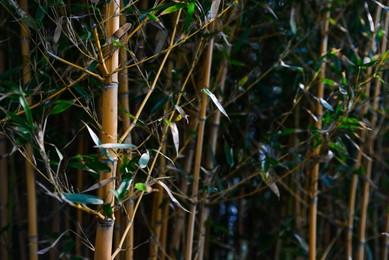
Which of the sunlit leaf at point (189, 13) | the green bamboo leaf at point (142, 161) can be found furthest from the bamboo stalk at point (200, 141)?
the green bamboo leaf at point (142, 161)

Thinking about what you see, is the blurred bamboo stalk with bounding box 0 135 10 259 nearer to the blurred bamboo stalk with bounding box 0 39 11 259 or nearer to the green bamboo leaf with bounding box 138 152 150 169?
the blurred bamboo stalk with bounding box 0 39 11 259

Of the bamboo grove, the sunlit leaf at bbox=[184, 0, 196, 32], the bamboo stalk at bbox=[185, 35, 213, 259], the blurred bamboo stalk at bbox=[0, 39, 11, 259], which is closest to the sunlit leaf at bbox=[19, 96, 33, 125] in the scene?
the bamboo grove

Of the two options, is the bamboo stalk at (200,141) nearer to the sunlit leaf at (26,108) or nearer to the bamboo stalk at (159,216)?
the bamboo stalk at (159,216)

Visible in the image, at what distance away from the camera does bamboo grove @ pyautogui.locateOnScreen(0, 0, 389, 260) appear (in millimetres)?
1086

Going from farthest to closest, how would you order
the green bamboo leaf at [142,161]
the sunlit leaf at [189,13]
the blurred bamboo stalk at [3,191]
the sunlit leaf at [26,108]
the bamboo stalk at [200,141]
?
the blurred bamboo stalk at [3,191]
the bamboo stalk at [200,141]
the sunlit leaf at [189,13]
the green bamboo leaf at [142,161]
the sunlit leaf at [26,108]

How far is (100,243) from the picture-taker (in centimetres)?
104

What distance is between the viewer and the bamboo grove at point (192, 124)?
3.56ft

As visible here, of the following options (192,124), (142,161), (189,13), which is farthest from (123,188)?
(192,124)

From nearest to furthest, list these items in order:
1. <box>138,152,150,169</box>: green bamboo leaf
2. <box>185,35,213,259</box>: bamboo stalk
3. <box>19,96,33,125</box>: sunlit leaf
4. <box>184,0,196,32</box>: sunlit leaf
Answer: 1. <box>19,96,33,125</box>: sunlit leaf
2. <box>138,152,150,169</box>: green bamboo leaf
3. <box>184,0,196,32</box>: sunlit leaf
4. <box>185,35,213,259</box>: bamboo stalk

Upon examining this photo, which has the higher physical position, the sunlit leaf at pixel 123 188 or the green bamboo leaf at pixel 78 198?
the sunlit leaf at pixel 123 188

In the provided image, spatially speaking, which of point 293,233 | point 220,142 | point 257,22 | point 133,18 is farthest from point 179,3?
point 293,233

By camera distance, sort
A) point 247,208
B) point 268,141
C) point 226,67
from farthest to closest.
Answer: point 247,208 → point 226,67 → point 268,141

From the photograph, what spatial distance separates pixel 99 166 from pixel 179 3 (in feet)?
1.16

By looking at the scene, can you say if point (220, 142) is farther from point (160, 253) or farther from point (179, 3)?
point (179, 3)
